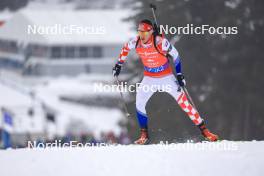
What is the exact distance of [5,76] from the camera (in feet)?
143

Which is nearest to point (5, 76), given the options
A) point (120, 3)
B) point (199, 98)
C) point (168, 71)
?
point (120, 3)

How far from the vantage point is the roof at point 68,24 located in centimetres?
3238

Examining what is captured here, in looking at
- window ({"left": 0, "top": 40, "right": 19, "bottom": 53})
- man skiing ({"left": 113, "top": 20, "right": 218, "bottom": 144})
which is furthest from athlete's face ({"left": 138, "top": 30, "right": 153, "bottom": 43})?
window ({"left": 0, "top": 40, "right": 19, "bottom": 53})

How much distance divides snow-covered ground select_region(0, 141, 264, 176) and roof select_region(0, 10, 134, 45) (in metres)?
18.6

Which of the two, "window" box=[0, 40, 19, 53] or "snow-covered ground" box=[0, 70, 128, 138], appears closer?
"snow-covered ground" box=[0, 70, 128, 138]

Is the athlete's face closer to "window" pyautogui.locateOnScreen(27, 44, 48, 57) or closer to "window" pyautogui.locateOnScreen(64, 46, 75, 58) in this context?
"window" pyautogui.locateOnScreen(27, 44, 48, 57)

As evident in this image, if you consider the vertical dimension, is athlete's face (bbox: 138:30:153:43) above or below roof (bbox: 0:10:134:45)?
below

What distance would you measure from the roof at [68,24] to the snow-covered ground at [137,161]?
18.6m

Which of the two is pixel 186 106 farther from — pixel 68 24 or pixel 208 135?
pixel 68 24

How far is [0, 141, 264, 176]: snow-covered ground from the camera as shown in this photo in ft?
29.2

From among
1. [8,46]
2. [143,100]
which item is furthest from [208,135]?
[8,46]

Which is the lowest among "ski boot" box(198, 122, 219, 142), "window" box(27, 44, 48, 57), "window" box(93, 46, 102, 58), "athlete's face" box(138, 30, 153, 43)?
"ski boot" box(198, 122, 219, 142)

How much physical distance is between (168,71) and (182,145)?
127cm

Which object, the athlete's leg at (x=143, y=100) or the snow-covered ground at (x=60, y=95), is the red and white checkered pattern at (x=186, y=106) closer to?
the athlete's leg at (x=143, y=100)
